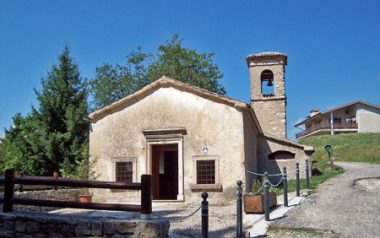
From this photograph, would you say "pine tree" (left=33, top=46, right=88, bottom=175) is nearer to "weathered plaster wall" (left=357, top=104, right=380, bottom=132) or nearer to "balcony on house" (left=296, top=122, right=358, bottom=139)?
"balcony on house" (left=296, top=122, right=358, bottom=139)

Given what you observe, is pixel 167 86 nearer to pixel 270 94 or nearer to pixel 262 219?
pixel 262 219

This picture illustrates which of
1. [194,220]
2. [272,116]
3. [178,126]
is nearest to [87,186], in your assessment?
[194,220]

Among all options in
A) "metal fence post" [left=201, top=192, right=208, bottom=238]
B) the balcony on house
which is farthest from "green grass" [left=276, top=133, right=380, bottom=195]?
"metal fence post" [left=201, top=192, right=208, bottom=238]

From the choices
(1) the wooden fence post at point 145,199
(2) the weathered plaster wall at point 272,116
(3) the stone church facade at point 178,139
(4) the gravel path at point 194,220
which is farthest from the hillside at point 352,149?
(1) the wooden fence post at point 145,199

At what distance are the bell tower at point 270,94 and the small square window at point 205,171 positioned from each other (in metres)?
10.4

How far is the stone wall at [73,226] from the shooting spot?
5.95m

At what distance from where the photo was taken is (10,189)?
7207mm

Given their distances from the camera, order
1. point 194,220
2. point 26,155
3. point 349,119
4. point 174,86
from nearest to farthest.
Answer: point 194,220
point 174,86
point 26,155
point 349,119

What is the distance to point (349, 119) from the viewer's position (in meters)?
49.2

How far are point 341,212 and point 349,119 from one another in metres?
43.0

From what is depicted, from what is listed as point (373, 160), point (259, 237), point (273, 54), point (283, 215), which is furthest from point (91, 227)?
point (373, 160)

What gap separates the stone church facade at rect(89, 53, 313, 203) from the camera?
1393 cm

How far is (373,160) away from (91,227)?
2504 cm

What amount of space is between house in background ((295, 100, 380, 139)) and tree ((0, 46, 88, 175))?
1426 inches
